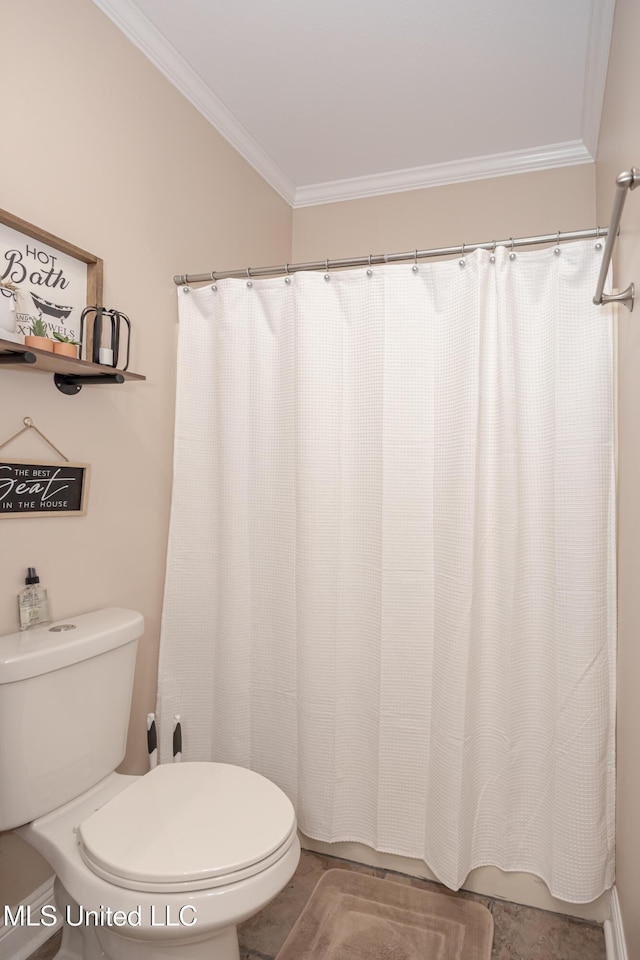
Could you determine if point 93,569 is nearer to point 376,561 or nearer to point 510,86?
point 376,561

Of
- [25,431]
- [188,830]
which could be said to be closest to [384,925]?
[188,830]

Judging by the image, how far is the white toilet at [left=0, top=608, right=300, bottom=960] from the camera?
3.64 ft

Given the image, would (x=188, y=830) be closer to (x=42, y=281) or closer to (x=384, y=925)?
(x=384, y=925)

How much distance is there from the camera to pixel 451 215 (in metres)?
2.49

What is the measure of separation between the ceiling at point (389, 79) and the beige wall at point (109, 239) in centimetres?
17

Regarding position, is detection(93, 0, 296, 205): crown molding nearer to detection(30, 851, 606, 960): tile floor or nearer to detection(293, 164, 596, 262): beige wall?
detection(293, 164, 596, 262): beige wall

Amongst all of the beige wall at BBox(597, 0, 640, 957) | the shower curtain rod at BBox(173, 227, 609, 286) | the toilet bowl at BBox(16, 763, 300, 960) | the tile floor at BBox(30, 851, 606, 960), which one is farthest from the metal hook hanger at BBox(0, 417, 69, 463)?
the beige wall at BBox(597, 0, 640, 957)

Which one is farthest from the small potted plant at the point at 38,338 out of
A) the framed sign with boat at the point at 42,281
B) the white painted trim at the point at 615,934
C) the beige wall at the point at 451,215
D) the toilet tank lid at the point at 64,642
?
the white painted trim at the point at 615,934

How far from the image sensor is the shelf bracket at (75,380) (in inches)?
59.7

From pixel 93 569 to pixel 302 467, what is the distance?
2.16 feet

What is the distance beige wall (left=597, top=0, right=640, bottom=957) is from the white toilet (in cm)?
Answer: 74

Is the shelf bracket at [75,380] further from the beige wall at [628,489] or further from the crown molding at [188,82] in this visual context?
the beige wall at [628,489]

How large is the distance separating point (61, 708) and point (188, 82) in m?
1.95

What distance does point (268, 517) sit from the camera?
73.1 inches
